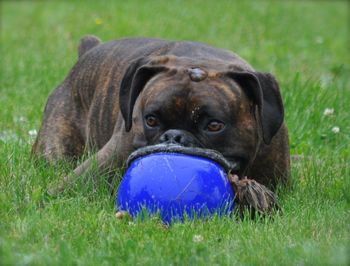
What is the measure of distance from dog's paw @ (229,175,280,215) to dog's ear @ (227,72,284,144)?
332 mm

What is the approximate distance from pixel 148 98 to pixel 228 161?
0.59 m

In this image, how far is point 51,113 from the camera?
6.78 m

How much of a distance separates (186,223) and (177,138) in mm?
529

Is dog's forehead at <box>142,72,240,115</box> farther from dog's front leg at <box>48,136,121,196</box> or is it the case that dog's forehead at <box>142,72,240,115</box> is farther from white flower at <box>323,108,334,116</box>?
white flower at <box>323,108,334,116</box>

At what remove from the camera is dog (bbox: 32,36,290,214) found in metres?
5.02

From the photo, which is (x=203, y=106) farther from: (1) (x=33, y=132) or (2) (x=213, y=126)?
(1) (x=33, y=132)

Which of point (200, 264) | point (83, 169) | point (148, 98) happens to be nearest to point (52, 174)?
point (83, 169)

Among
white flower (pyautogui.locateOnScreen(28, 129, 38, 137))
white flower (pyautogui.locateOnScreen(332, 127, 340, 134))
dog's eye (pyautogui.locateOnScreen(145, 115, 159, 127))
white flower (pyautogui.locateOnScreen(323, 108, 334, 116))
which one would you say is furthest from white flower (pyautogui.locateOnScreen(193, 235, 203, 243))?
white flower (pyautogui.locateOnScreen(323, 108, 334, 116))

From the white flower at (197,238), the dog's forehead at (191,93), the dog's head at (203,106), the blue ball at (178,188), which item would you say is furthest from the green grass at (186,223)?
the dog's forehead at (191,93)

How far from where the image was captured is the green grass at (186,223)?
13.8ft

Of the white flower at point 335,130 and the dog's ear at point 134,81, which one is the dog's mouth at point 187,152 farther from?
the white flower at point 335,130

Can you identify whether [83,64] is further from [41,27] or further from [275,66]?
[41,27]

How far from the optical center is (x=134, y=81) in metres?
5.38

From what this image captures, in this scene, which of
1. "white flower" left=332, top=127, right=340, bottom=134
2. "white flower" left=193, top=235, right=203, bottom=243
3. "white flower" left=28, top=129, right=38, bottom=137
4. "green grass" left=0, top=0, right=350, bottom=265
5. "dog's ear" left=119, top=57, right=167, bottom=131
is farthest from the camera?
"white flower" left=332, top=127, right=340, bottom=134
